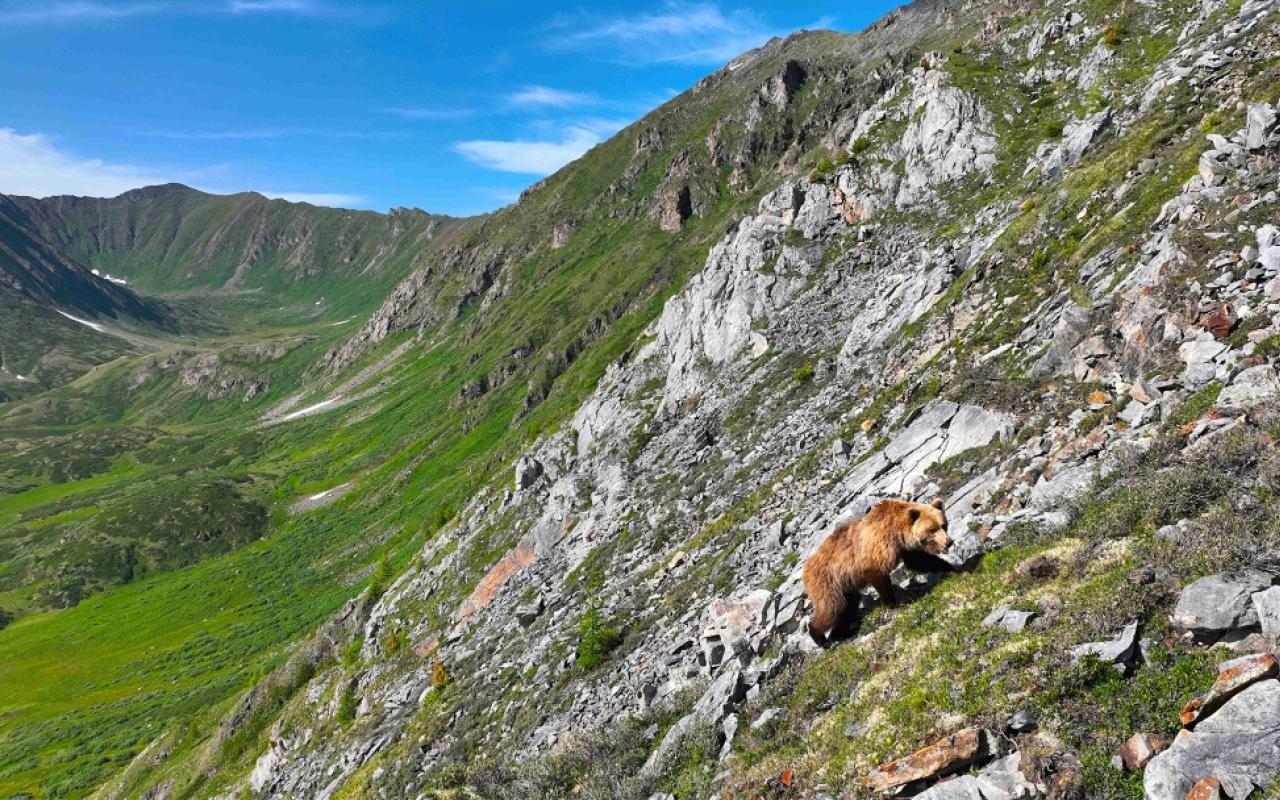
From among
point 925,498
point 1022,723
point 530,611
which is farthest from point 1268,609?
point 530,611

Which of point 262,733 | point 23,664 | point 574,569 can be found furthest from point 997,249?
point 23,664

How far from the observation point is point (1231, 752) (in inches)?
243

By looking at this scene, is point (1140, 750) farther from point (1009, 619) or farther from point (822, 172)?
point (822, 172)

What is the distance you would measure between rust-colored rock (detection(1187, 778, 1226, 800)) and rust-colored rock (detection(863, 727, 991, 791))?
7.38 feet

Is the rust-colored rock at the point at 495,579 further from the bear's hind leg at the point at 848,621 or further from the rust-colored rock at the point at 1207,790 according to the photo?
the rust-colored rock at the point at 1207,790

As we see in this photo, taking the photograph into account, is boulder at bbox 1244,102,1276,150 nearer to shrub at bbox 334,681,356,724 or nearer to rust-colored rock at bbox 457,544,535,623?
→ rust-colored rock at bbox 457,544,535,623

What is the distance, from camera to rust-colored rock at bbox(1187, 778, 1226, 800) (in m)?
5.88

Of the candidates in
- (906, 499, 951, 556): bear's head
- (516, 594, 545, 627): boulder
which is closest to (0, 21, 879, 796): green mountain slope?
(516, 594, 545, 627): boulder

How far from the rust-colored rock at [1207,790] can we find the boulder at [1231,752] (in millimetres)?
76

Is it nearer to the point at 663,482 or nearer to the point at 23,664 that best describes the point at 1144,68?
the point at 663,482

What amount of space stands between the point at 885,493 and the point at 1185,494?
32.3 ft

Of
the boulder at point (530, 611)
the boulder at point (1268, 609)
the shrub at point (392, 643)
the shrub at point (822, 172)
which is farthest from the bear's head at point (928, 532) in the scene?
the shrub at point (822, 172)

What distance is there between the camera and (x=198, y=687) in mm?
88688

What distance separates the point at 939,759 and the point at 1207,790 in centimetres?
281
